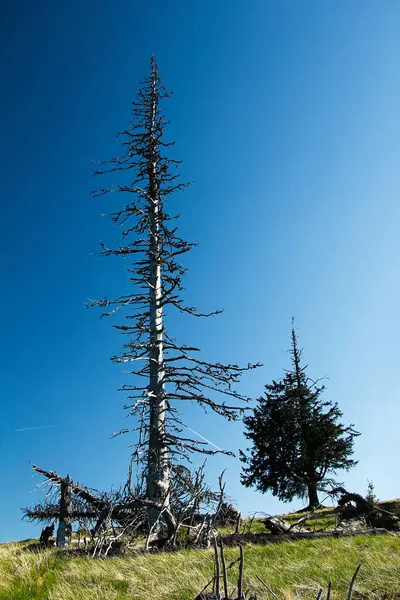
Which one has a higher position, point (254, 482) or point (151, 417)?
point (151, 417)

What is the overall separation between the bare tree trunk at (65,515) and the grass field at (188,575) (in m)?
2.88

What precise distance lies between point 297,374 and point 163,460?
23.6 m

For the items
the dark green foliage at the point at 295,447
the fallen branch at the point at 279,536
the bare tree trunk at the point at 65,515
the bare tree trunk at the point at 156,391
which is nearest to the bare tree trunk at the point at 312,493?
the dark green foliage at the point at 295,447

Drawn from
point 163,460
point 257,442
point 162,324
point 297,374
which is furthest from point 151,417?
point 297,374

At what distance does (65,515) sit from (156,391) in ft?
13.9

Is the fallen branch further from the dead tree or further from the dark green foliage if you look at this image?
the dark green foliage

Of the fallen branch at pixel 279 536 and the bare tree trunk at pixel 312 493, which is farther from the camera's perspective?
the bare tree trunk at pixel 312 493

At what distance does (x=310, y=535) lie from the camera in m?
8.14

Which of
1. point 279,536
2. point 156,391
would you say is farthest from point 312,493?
point 279,536

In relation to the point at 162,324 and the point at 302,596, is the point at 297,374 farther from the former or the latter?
the point at 302,596

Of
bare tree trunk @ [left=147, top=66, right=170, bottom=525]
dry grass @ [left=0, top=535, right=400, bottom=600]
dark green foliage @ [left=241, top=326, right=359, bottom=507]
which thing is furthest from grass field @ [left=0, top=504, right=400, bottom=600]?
dark green foliage @ [left=241, top=326, right=359, bottom=507]

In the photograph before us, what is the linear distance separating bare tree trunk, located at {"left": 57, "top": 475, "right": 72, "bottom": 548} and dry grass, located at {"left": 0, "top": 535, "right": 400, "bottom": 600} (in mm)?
2919

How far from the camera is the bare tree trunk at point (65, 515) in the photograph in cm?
883

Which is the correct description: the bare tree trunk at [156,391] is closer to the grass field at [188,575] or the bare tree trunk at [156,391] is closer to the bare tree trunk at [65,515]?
the bare tree trunk at [65,515]
